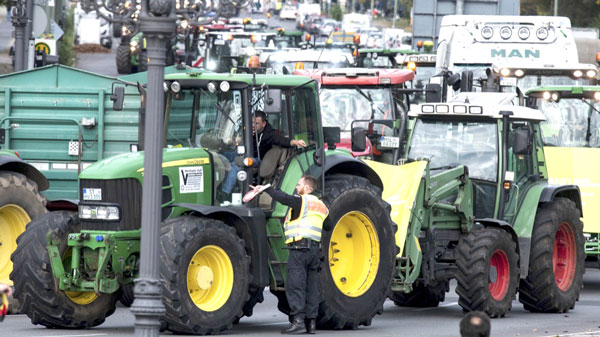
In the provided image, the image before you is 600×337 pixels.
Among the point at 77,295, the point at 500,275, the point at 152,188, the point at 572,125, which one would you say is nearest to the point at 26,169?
the point at 77,295

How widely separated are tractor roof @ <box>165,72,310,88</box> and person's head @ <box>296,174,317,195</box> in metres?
0.98

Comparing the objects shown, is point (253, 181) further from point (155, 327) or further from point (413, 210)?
point (155, 327)

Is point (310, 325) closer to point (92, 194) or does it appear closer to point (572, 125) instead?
point (92, 194)

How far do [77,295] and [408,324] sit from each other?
11.9ft

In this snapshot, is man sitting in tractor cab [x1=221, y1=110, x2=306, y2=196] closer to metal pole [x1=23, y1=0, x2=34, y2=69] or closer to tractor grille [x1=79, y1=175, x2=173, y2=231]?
tractor grille [x1=79, y1=175, x2=173, y2=231]

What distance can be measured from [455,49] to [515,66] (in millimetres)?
5488

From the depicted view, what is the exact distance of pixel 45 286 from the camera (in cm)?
1344

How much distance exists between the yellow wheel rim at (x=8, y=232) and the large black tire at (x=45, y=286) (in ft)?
7.62

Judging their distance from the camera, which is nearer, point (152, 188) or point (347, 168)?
point (152, 188)

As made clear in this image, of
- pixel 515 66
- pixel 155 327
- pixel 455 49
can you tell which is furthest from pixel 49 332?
pixel 455 49

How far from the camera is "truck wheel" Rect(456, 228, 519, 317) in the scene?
15562mm

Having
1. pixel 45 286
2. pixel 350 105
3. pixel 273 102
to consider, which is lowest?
pixel 45 286

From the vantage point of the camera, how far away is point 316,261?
13.8m

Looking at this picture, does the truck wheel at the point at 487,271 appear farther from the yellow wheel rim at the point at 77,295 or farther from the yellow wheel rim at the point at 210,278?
the yellow wheel rim at the point at 77,295
